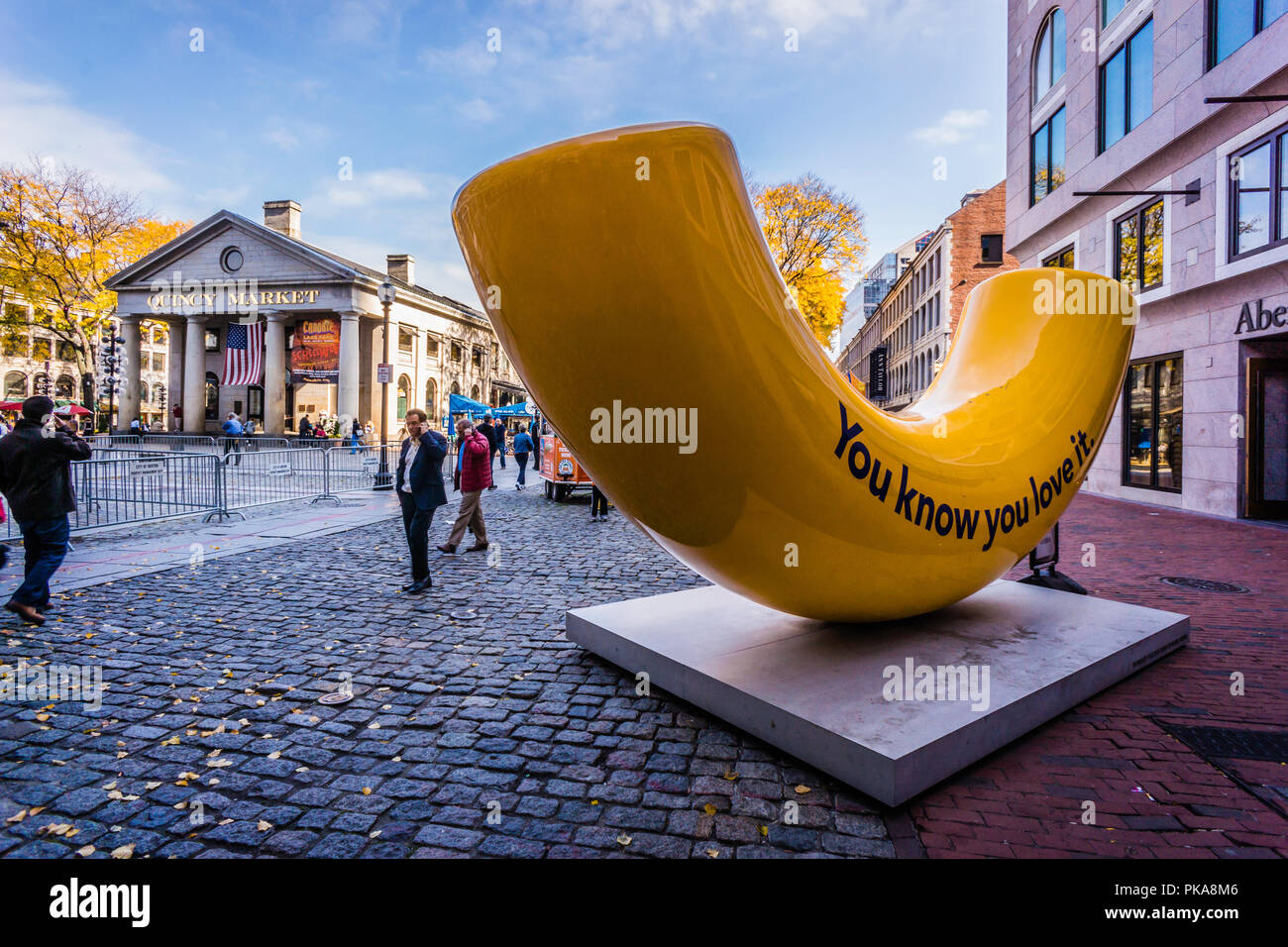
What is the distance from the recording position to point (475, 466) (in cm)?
926

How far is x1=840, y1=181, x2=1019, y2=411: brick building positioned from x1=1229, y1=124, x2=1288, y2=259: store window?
61.4 ft

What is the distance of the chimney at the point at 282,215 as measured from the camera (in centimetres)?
4562

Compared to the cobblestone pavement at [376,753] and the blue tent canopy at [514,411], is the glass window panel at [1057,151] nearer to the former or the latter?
the cobblestone pavement at [376,753]

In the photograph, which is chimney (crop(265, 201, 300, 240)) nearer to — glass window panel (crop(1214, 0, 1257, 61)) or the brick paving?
the brick paving

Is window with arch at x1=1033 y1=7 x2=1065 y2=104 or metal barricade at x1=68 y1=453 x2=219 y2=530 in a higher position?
window with arch at x1=1033 y1=7 x2=1065 y2=104

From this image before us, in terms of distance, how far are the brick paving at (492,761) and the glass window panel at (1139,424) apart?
1175 centimetres

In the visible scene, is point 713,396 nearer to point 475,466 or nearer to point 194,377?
point 475,466

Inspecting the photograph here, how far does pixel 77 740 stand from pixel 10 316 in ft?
146

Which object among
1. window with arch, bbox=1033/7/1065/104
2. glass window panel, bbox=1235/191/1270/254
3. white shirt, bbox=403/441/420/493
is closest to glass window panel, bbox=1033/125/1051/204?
window with arch, bbox=1033/7/1065/104

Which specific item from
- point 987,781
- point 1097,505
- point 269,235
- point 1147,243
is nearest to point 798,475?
point 987,781

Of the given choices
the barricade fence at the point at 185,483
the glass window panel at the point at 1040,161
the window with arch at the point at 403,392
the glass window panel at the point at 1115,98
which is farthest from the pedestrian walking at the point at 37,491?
the window with arch at the point at 403,392

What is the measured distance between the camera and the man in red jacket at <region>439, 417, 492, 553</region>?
923cm

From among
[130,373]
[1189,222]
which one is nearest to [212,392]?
[130,373]
